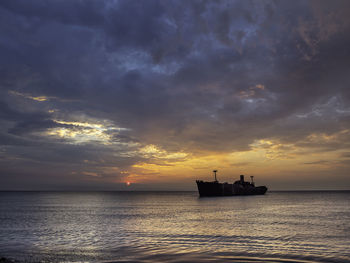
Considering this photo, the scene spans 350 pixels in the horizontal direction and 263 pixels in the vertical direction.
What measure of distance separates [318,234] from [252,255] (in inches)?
654

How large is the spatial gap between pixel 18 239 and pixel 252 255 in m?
25.9

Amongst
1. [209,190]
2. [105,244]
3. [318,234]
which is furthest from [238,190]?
[105,244]

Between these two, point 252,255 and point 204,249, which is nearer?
point 252,255

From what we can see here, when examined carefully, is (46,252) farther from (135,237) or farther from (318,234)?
(318,234)

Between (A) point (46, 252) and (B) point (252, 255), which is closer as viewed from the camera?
(B) point (252, 255)

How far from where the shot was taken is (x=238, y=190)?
597 feet

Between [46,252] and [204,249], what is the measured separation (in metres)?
13.8

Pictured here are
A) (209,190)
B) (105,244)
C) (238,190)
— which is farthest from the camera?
(238,190)

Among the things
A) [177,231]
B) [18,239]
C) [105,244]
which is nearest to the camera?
[105,244]

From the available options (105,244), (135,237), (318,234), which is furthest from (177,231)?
(318,234)

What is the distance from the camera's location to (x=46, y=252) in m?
24.3

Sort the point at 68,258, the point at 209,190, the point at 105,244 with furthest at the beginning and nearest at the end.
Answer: the point at 209,190 → the point at 105,244 → the point at 68,258

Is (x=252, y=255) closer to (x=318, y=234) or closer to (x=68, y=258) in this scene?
(x=68, y=258)

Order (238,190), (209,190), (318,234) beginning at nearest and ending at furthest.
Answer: (318,234) < (209,190) < (238,190)
